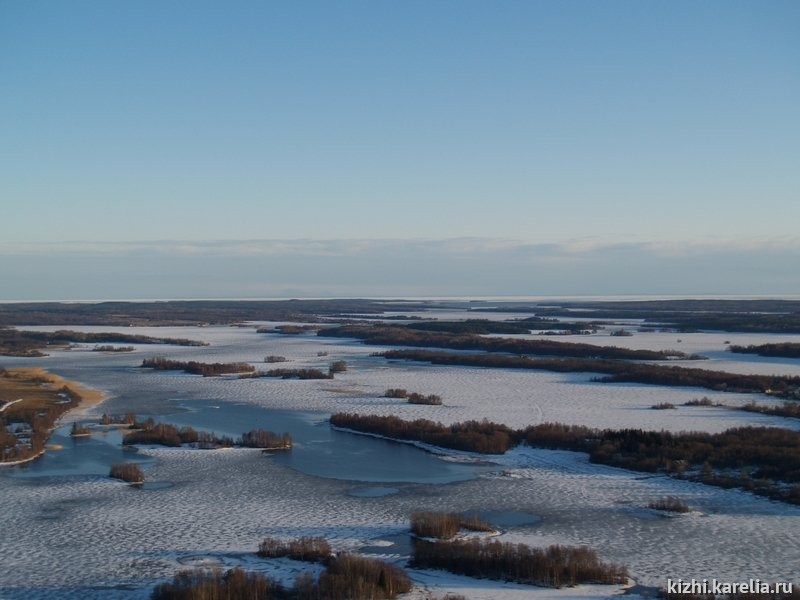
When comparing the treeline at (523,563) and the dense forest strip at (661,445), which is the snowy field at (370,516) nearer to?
the treeline at (523,563)

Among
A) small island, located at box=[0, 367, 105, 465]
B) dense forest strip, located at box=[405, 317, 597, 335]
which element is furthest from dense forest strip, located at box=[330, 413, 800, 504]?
dense forest strip, located at box=[405, 317, 597, 335]

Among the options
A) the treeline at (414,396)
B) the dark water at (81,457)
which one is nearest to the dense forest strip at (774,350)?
the treeline at (414,396)

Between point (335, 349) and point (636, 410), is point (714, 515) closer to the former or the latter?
point (636, 410)

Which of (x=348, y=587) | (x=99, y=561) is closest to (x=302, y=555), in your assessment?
(x=348, y=587)

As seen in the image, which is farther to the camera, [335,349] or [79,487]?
[335,349]

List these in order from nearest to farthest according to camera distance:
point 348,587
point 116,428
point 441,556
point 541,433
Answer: point 348,587
point 441,556
point 541,433
point 116,428

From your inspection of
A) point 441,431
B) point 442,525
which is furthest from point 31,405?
point 442,525

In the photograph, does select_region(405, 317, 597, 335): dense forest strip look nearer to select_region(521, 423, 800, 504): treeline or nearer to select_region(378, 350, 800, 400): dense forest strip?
select_region(378, 350, 800, 400): dense forest strip
